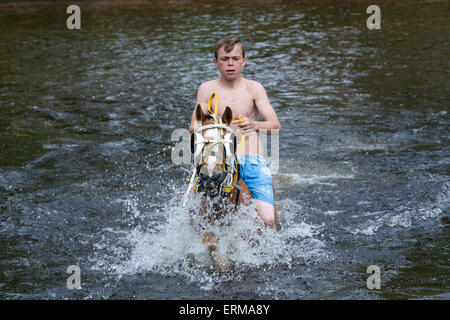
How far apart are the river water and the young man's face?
1.39m

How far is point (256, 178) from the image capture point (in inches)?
243

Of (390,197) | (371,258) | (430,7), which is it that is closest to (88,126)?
(390,197)

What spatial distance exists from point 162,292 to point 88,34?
17094 millimetres

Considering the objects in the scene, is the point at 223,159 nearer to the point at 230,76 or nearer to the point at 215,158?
the point at 215,158

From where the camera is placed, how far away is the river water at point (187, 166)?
597cm

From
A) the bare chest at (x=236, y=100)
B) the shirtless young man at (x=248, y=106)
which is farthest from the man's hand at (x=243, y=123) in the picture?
the bare chest at (x=236, y=100)

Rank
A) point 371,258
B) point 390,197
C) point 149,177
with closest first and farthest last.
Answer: point 371,258, point 390,197, point 149,177

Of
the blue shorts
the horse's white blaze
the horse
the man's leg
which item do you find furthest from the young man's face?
the man's leg

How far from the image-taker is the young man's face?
19.2ft

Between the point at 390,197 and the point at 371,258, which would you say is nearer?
the point at 371,258

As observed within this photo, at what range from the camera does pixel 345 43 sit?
1822cm

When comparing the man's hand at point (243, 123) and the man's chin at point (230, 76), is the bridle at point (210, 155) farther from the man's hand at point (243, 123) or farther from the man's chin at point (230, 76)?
the man's chin at point (230, 76)

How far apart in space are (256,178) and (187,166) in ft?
11.3
